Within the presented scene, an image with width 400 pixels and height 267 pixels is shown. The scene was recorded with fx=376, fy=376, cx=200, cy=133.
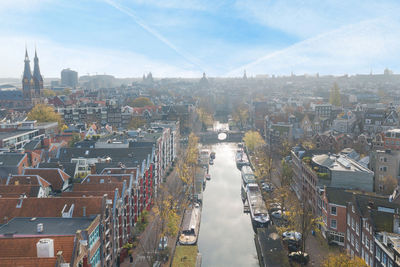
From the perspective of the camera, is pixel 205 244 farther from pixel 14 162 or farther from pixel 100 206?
pixel 14 162

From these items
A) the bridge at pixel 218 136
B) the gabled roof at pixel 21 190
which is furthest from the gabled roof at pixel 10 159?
the bridge at pixel 218 136

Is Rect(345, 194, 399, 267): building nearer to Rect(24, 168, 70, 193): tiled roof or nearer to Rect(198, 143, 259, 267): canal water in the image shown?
Rect(198, 143, 259, 267): canal water

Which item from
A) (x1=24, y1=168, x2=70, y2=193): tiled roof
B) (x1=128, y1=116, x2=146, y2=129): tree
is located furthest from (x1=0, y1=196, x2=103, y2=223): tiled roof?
(x1=128, y1=116, x2=146, y2=129): tree

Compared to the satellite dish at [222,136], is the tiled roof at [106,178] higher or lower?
higher

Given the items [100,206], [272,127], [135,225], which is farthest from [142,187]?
[272,127]

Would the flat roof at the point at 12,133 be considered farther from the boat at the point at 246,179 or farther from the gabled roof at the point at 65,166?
the boat at the point at 246,179

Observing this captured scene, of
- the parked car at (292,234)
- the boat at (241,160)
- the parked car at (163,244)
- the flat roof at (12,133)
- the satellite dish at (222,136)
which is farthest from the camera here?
the satellite dish at (222,136)

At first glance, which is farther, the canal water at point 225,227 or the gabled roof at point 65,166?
the gabled roof at point 65,166
